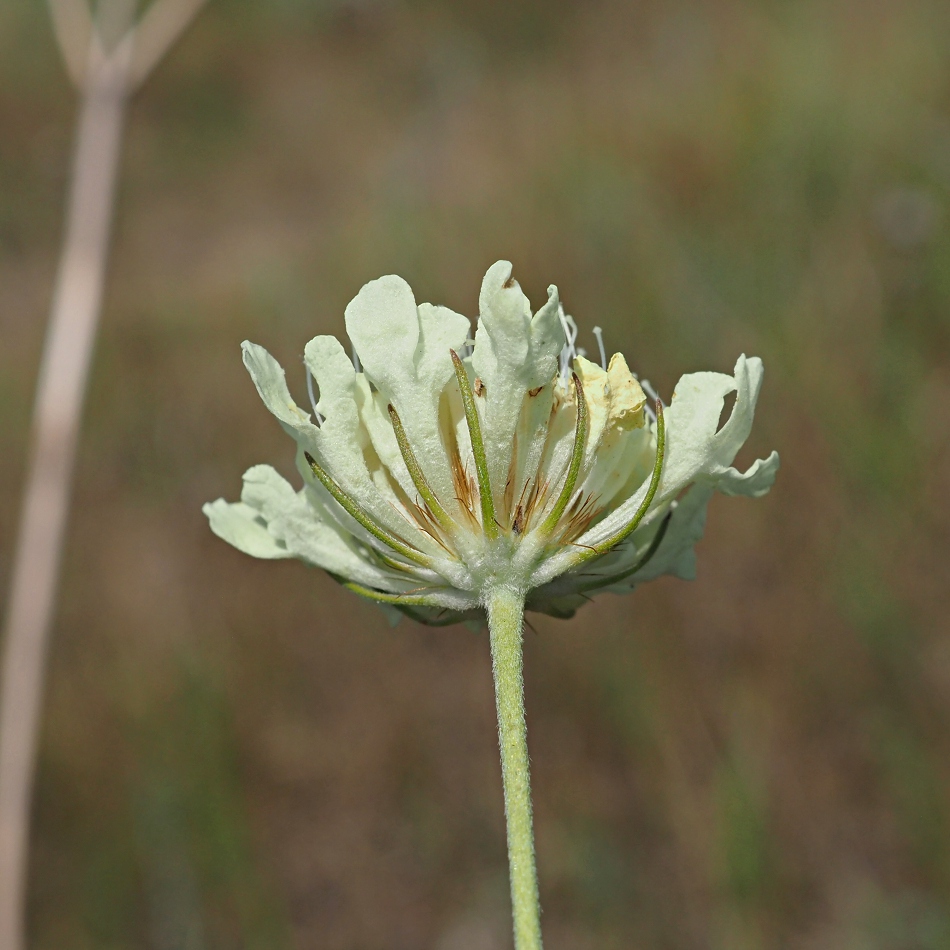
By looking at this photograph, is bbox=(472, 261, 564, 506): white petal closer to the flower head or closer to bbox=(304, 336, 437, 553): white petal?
the flower head

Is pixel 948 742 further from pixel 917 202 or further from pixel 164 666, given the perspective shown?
pixel 164 666

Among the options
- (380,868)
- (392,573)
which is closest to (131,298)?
(380,868)

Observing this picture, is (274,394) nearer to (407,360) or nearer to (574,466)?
(407,360)

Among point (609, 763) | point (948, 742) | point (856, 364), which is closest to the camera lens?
point (948, 742)

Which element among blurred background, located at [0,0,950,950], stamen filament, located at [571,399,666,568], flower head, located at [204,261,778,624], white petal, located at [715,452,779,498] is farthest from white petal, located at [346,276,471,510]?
blurred background, located at [0,0,950,950]

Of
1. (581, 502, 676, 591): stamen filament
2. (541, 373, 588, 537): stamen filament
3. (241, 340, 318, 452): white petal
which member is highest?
(241, 340, 318, 452): white petal

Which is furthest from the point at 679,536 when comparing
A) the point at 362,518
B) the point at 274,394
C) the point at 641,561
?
the point at 274,394

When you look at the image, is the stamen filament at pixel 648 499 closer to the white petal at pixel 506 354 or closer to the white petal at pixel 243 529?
the white petal at pixel 506 354
